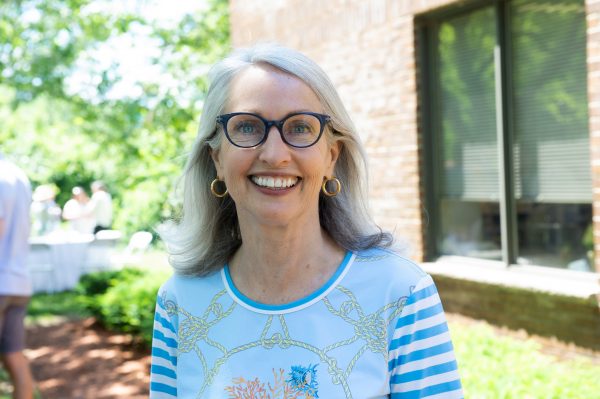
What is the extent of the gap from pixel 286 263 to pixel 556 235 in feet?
12.0

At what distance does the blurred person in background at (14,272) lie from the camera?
475 cm

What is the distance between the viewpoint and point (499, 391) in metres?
3.22

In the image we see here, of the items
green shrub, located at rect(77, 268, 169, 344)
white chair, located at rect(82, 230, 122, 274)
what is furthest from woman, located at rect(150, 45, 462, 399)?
white chair, located at rect(82, 230, 122, 274)

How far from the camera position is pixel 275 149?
70.0 inches

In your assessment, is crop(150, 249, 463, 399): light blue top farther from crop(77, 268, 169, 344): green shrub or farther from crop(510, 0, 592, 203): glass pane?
crop(77, 268, 169, 344): green shrub

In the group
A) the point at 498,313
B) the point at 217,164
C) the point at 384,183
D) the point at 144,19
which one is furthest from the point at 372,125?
the point at 144,19

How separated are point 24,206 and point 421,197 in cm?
307

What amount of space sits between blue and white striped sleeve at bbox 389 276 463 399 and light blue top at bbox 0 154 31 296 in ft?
12.1

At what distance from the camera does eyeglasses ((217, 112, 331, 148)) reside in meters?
1.79

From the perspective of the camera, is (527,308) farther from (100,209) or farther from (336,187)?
(100,209)

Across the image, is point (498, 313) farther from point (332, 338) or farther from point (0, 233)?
point (332, 338)

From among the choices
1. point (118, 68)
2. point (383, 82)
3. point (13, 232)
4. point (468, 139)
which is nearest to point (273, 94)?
point (13, 232)

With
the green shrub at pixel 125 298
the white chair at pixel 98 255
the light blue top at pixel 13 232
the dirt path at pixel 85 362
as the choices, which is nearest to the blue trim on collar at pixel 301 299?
the light blue top at pixel 13 232

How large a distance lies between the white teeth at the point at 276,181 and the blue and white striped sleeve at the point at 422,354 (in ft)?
1.33
